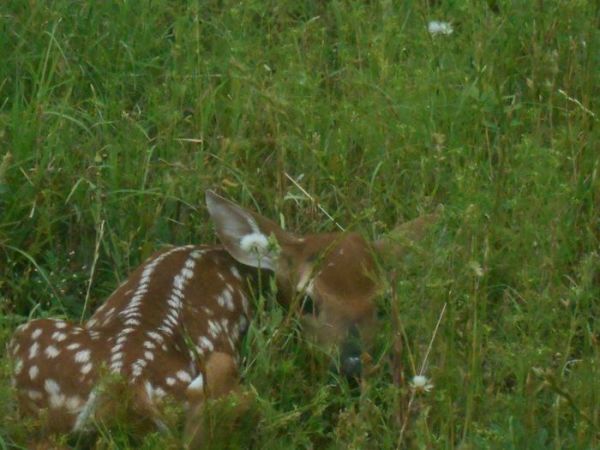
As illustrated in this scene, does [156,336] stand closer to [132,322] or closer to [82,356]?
[132,322]

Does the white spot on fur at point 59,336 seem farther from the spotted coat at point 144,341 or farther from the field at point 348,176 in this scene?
the field at point 348,176

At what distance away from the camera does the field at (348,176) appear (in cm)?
554

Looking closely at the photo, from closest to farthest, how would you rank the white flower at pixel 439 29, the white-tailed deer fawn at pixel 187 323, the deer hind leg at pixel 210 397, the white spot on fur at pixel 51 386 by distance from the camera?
1. the deer hind leg at pixel 210 397
2. the white-tailed deer fawn at pixel 187 323
3. the white spot on fur at pixel 51 386
4. the white flower at pixel 439 29

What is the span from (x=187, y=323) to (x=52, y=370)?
0.65 meters

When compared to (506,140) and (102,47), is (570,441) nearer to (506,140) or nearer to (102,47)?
(506,140)

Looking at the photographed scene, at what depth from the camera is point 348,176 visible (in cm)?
714

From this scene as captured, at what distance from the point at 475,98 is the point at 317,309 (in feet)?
4.81

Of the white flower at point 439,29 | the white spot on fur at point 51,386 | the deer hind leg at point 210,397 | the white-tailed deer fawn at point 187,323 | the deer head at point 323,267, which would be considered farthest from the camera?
the white flower at point 439,29

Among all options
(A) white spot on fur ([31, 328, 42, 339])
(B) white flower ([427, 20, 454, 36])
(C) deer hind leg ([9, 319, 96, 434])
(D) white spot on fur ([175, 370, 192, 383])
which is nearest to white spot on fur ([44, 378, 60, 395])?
(C) deer hind leg ([9, 319, 96, 434])

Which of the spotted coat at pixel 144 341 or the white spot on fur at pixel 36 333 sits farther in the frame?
the white spot on fur at pixel 36 333

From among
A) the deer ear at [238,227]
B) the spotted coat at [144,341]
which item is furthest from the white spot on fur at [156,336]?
the deer ear at [238,227]

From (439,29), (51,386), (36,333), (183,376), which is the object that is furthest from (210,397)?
(439,29)

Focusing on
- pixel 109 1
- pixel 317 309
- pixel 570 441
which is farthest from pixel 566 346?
pixel 109 1

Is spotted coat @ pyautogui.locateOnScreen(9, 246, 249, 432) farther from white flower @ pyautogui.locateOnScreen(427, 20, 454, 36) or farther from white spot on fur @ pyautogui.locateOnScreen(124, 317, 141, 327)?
white flower @ pyautogui.locateOnScreen(427, 20, 454, 36)
